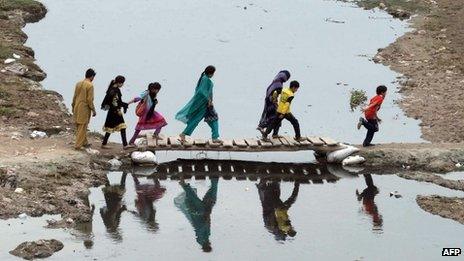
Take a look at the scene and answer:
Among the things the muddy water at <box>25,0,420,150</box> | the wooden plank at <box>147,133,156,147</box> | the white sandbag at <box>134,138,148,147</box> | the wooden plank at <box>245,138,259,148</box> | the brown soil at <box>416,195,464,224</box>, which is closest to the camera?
the brown soil at <box>416,195,464,224</box>

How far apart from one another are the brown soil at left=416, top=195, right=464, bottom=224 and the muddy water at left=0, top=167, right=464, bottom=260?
16 cm

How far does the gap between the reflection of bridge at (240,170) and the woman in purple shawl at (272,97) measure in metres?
0.83

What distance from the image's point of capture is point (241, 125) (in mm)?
18672

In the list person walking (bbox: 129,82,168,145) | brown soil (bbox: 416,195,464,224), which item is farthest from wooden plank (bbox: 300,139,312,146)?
person walking (bbox: 129,82,168,145)

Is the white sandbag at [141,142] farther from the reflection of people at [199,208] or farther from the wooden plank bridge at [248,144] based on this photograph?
the reflection of people at [199,208]

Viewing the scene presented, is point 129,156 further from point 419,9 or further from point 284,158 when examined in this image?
point 419,9

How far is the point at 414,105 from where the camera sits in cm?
2061

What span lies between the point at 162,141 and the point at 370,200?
407 cm

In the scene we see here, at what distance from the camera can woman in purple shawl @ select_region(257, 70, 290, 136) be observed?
16.1 m

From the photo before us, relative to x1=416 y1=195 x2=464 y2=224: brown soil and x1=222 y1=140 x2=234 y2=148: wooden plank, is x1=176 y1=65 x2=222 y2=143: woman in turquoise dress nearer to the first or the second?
x1=222 y1=140 x2=234 y2=148: wooden plank

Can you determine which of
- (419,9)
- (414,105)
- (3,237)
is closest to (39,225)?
(3,237)

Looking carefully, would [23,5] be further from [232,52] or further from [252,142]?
[252,142]

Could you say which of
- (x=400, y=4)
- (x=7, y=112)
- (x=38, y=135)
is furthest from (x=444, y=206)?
(x=400, y=4)

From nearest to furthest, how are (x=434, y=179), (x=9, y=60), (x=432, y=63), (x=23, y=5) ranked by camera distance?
(x=434, y=179) < (x=9, y=60) < (x=432, y=63) < (x=23, y=5)
